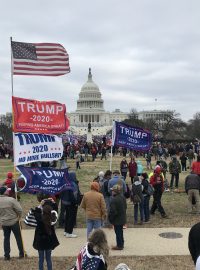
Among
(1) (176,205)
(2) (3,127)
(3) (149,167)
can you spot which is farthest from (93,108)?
(1) (176,205)

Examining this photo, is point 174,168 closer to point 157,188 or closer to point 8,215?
point 157,188

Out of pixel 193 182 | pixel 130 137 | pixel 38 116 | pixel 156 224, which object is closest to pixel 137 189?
pixel 156 224

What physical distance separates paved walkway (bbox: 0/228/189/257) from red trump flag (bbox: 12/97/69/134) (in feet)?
8.39

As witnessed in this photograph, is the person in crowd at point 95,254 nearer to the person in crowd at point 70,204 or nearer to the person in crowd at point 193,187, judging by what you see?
the person in crowd at point 70,204

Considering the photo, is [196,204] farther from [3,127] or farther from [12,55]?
[3,127]

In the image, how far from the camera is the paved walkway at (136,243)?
30.4ft

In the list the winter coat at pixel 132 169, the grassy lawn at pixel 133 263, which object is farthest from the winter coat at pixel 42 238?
the winter coat at pixel 132 169

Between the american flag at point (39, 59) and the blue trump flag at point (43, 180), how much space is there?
2.44 meters

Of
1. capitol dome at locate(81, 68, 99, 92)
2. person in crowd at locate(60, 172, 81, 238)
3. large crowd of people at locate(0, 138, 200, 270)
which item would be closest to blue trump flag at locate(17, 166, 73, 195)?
large crowd of people at locate(0, 138, 200, 270)

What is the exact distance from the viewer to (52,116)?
376 inches

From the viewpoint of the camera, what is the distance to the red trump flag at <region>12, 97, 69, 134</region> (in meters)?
9.13

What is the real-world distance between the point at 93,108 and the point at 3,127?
301 feet

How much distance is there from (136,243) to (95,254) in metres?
4.91

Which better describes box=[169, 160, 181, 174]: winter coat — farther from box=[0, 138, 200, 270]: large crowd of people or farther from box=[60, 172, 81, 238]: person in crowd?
box=[60, 172, 81, 238]: person in crowd
